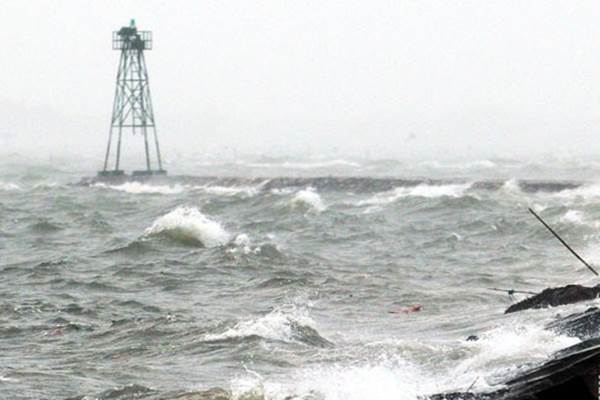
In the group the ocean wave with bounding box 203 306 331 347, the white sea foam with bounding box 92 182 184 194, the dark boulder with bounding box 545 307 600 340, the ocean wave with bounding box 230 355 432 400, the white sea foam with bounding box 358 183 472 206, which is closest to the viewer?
the ocean wave with bounding box 230 355 432 400

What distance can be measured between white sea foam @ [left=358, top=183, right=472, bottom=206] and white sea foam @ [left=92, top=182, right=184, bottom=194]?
1112 centimetres

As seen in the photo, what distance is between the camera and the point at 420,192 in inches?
1943

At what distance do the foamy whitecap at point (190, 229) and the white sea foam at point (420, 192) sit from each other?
541 inches

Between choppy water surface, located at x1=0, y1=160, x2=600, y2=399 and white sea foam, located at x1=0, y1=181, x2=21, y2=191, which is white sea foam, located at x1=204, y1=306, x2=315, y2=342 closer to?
choppy water surface, located at x1=0, y1=160, x2=600, y2=399

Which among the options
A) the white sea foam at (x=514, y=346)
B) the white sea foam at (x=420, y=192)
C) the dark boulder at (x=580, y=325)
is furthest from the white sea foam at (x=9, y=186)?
the dark boulder at (x=580, y=325)

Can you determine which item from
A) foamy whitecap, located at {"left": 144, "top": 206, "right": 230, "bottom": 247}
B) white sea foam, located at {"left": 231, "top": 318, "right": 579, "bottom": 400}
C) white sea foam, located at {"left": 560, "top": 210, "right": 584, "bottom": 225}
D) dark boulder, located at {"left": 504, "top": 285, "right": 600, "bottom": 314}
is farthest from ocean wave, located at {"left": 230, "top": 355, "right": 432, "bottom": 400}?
white sea foam, located at {"left": 560, "top": 210, "right": 584, "bottom": 225}

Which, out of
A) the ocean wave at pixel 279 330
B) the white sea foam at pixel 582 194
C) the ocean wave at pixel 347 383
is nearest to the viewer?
the ocean wave at pixel 347 383

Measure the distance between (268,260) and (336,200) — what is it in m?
21.4

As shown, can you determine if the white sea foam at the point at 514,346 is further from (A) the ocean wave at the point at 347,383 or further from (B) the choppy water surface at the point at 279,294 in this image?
(A) the ocean wave at the point at 347,383

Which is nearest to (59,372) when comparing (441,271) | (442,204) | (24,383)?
(24,383)

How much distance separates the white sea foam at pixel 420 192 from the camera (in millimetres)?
47175

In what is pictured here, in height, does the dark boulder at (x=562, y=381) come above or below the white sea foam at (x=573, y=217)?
above

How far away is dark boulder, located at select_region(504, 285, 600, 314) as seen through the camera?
17.5 metres

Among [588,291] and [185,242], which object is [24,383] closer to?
[588,291]
